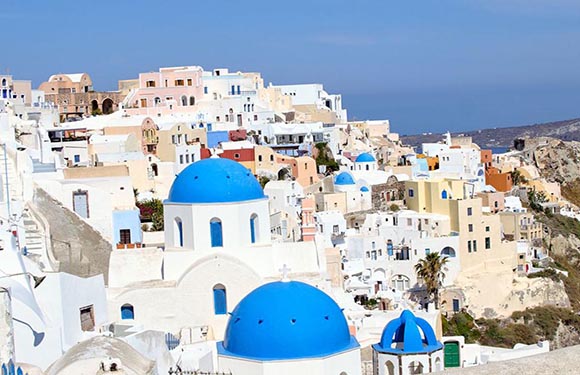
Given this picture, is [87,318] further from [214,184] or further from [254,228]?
[254,228]

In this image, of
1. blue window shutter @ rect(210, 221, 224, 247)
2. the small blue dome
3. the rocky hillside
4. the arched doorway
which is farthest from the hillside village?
the rocky hillside

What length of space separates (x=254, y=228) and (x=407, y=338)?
467cm

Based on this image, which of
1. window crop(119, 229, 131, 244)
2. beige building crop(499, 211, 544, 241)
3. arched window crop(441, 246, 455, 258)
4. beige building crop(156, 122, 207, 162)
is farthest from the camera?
beige building crop(156, 122, 207, 162)

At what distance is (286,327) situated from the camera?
15.2 metres

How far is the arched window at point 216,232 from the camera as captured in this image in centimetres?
1998

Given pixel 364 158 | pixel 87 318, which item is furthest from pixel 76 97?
pixel 87 318

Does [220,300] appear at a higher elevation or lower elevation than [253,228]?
lower

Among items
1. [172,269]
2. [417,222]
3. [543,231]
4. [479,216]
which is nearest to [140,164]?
[417,222]

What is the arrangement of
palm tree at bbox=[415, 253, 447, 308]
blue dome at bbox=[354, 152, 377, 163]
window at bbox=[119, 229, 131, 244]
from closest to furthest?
window at bbox=[119, 229, 131, 244]
palm tree at bbox=[415, 253, 447, 308]
blue dome at bbox=[354, 152, 377, 163]

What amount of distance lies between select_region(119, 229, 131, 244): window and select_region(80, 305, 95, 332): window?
672cm

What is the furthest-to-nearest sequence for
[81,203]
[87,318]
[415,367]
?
[81,203], [87,318], [415,367]

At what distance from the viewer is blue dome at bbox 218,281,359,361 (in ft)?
49.8

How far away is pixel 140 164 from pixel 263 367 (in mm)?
20552

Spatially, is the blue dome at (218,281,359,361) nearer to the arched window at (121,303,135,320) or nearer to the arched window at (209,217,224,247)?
the arched window at (209,217,224,247)
